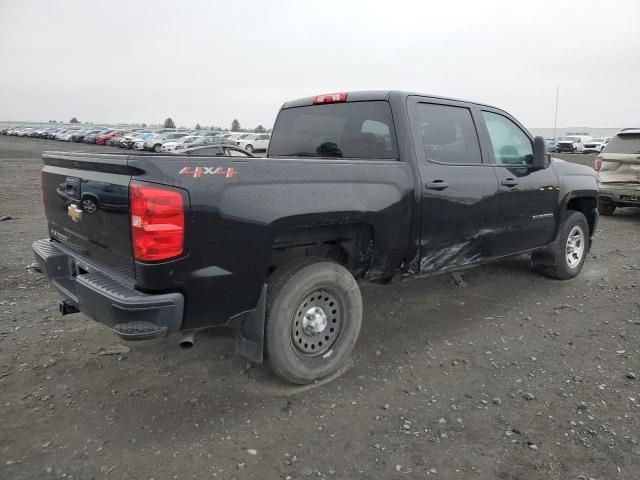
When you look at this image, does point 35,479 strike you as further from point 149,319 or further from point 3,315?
point 3,315

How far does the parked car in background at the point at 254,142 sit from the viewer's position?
34.0 m

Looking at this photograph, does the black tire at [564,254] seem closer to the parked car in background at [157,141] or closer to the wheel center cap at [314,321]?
the wheel center cap at [314,321]

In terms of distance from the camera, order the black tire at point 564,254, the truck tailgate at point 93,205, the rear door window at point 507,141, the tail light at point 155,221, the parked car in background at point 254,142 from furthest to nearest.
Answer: the parked car in background at point 254,142 < the black tire at point 564,254 < the rear door window at point 507,141 < the truck tailgate at point 93,205 < the tail light at point 155,221

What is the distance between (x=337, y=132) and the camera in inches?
163

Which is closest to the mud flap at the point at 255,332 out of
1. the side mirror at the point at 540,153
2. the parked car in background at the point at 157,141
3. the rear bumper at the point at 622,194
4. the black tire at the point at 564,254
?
the side mirror at the point at 540,153

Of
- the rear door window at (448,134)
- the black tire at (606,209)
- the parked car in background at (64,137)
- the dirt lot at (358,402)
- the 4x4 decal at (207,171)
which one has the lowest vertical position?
the dirt lot at (358,402)

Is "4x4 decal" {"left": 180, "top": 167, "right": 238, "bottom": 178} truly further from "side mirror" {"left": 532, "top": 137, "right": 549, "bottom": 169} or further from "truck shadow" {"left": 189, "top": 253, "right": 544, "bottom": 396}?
"side mirror" {"left": 532, "top": 137, "right": 549, "bottom": 169}

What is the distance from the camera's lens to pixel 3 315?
4238mm

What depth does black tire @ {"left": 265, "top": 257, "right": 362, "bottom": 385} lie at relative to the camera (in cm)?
302

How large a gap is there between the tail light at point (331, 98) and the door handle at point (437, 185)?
1.06 m

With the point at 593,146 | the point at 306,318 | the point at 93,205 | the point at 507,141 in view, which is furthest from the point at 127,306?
the point at 593,146

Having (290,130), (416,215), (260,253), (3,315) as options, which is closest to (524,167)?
(416,215)

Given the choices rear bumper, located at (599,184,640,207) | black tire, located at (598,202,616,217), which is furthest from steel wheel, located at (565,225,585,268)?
black tire, located at (598,202,616,217)

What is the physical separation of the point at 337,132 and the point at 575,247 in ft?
11.3
